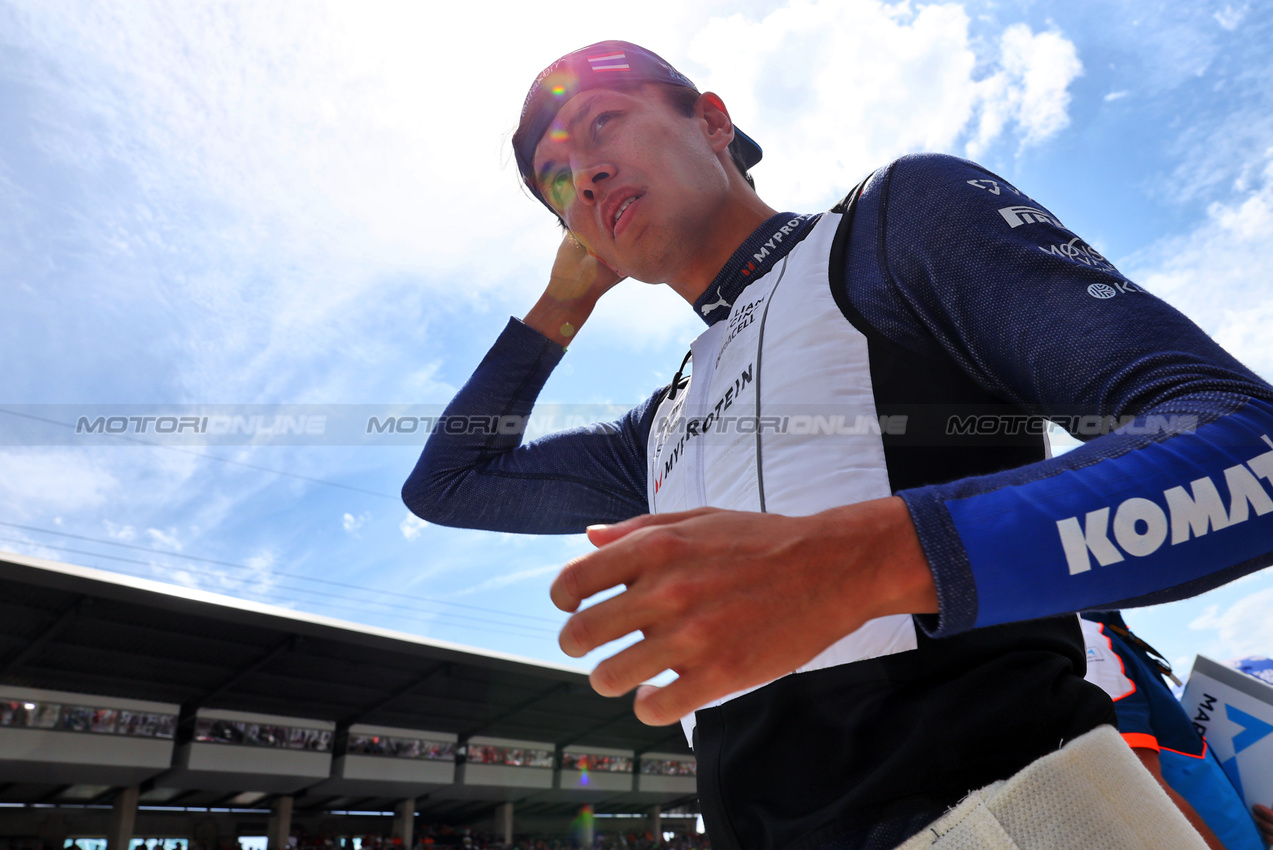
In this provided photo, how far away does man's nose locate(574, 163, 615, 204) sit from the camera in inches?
61.9

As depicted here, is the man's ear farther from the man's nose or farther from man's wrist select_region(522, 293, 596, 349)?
man's wrist select_region(522, 293, 596, 349)

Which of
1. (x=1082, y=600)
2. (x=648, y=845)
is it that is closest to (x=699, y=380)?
(x=1082, y=600)

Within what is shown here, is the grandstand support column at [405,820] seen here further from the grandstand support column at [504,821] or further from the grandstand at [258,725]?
the grandstand support column at [504,821]

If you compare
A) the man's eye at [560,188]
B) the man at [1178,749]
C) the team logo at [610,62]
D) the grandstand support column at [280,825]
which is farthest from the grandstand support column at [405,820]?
the team logo at [610,62]

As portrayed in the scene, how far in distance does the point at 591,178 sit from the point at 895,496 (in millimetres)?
1212

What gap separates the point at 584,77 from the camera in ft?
5.59

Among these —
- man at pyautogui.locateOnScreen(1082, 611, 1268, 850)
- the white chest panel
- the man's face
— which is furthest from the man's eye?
man at pyautogui.locateOnScreen(1082, 611, 1268, 850)

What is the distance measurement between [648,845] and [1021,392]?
28974mm

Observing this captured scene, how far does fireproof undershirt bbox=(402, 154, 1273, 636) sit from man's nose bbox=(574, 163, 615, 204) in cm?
36

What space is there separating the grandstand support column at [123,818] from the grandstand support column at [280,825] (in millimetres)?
3221

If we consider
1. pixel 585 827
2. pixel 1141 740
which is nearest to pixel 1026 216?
pixel 1141 740

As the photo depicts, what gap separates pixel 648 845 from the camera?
1009 inches

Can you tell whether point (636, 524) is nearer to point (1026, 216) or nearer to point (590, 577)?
point (590, 577)

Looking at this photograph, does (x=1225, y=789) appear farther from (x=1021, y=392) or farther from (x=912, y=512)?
(x=912, y=512)
